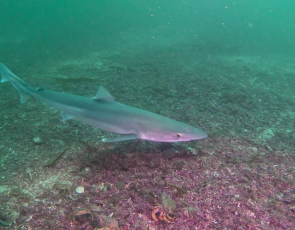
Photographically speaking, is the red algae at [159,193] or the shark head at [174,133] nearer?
the red algae at [159,193]

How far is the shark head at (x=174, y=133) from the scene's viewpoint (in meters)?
3.66

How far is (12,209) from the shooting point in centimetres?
313

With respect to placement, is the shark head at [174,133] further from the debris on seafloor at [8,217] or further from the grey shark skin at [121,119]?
the debris on seafloor at [8,217]

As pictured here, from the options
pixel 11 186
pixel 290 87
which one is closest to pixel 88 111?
pixel 11 186

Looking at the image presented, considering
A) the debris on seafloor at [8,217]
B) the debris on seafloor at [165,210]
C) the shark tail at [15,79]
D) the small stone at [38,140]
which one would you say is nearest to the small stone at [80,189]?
the debris on seafloor at [8,217]

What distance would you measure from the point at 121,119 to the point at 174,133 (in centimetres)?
125

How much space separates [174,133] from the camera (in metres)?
3.72

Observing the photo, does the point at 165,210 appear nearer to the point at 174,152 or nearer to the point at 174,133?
the point at 174,133

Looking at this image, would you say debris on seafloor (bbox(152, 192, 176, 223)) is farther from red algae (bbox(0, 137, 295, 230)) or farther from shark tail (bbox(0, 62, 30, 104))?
shark tail (bbox(0, 62, 30, 104))

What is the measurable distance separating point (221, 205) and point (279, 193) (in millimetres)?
1337

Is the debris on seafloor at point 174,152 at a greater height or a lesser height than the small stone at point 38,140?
greater

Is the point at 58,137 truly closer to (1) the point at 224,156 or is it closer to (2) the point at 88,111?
(2) the point at 88,111

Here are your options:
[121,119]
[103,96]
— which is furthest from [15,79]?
[121,119]

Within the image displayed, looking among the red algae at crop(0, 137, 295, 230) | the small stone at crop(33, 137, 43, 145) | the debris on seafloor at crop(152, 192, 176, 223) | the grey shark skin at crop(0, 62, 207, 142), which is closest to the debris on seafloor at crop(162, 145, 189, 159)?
the red algae at crop(0, 137, 295, 230)
